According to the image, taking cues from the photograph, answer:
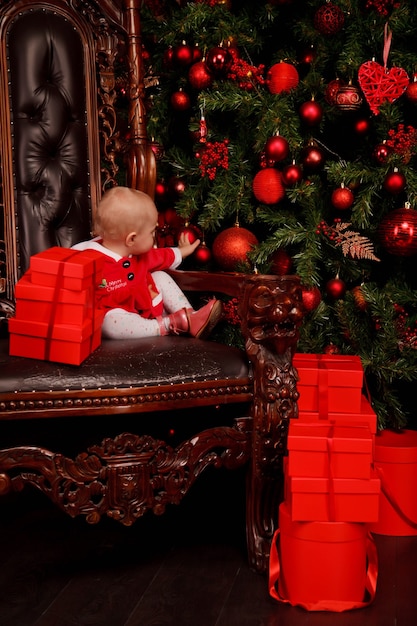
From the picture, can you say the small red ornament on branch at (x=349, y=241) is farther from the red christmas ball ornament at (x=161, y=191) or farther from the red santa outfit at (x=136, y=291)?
the red christmas ball ornament at (x=161, y=191)

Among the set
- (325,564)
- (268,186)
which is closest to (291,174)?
(268,186)

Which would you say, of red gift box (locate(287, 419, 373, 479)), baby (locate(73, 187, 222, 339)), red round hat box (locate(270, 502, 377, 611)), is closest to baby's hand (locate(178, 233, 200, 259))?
baby (locate(73, 187, 222, 339))

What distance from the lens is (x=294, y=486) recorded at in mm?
1697

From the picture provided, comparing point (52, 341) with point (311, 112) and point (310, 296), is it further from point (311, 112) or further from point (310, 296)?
point (311, 112)

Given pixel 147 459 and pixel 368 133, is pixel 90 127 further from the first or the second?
pixel 147 459

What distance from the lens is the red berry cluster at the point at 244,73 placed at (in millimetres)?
2373

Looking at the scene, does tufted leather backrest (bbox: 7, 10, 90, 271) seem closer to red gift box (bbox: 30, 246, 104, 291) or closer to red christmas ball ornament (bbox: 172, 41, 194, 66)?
red christmas ball ornament (bbox: 172, 41, 194, 66)

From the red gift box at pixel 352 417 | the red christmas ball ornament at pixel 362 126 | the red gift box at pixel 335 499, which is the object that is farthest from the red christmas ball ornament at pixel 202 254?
the red gift box at pixel 335 499

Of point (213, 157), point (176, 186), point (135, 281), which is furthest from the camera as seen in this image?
point (176, 186)

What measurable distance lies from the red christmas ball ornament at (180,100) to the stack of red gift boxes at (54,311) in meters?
0.97

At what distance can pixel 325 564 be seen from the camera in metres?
1.70

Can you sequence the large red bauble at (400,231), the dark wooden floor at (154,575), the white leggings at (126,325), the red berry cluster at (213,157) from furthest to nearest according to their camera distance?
1. the red berry cluster at (213,157)
2. the large red bauble at (400,231)
3. the white leggings at (126,325)
4. the dark wooden floor at (154,575)

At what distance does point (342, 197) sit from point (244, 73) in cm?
50

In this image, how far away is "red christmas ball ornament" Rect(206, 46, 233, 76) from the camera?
2.33 m
